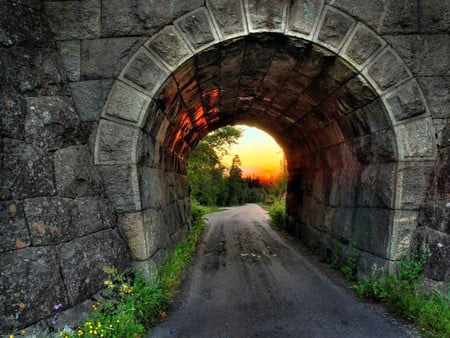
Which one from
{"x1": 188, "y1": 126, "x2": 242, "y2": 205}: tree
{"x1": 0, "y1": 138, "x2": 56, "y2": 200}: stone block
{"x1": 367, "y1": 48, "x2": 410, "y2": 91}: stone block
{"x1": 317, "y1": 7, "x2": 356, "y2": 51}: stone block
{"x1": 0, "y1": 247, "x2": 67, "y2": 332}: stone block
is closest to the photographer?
{"x1": 0, "y1": 247, "x2": 67, "y2": 332}: stone block

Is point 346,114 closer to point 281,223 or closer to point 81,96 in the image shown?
point 81,96

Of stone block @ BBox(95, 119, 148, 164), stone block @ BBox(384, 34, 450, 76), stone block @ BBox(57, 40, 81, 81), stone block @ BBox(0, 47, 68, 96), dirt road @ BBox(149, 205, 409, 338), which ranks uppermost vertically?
stone block @ BBox(384, 34, 450, 76)

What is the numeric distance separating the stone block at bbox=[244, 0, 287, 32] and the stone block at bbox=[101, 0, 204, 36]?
64 centimetres

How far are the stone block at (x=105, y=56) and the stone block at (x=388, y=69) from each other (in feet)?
10.1

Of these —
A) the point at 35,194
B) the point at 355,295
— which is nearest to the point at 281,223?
the point at 355,295

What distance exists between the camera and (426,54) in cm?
388

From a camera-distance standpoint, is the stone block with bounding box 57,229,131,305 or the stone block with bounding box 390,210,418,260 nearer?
the stone block with bounding box 57,229,131,305

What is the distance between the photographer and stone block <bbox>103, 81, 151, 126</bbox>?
12.2 ft

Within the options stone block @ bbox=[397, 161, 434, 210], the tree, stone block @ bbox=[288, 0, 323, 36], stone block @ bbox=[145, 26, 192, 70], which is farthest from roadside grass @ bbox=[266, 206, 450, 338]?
the tree

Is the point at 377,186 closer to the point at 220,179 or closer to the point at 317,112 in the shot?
the point at 317,112

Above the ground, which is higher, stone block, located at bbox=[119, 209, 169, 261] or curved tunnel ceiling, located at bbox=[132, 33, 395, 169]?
curved tunnel ceiling, located at bbox=[132, 33, 395, 169]

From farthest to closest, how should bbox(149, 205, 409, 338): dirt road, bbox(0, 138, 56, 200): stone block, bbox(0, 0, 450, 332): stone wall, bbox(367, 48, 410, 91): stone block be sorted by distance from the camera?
bbox(367, 48, 410, 91): stone block → bbox(149, 205, 409, 338): dirt road → bbox(0, 0, 450, 332): stone wall → bbox(0, 138, 56, 200): stone block

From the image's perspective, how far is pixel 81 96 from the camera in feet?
12.3

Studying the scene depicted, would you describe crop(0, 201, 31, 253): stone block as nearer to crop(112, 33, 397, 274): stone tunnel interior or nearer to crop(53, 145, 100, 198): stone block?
crop(53, 145, 100, 198): stone block
